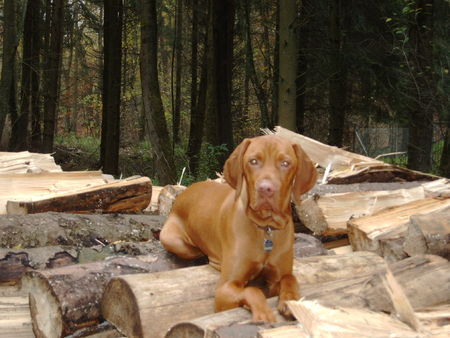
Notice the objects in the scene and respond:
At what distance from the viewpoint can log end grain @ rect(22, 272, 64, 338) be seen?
3.11 metres

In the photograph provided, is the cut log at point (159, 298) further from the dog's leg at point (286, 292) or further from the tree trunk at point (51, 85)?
the tree trunk at point (51, 85)

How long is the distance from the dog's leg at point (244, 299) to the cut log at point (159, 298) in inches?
8.1

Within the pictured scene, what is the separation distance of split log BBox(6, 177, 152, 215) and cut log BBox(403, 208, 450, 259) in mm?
2775

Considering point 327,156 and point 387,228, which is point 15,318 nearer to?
point 387,228

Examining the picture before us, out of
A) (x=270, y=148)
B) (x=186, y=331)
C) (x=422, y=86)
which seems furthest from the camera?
(x=422, y=86)

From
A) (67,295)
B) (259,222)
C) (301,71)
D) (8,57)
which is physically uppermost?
(301,71)

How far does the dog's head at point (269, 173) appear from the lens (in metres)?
2.65

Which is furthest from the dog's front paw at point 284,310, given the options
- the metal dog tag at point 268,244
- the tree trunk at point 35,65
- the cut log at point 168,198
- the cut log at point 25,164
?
the tree trunk at point 35,65

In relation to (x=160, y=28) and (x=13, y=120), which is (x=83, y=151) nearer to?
(x=13, y=120)

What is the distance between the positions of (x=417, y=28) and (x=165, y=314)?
9.10 m

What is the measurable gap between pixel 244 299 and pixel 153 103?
690cm

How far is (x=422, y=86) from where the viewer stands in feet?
33.4

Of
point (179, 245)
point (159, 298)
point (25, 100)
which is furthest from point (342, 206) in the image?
point (25, 100)

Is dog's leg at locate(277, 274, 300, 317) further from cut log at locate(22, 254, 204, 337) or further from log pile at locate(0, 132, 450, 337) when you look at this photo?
cut log at locate(22, 254, 204, 337)
